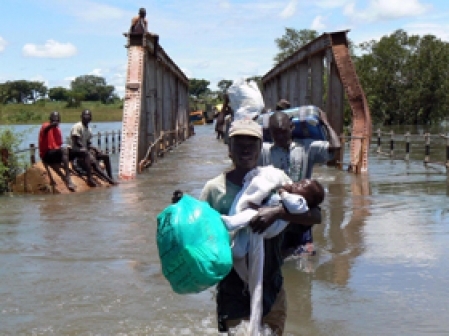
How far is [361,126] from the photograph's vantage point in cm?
1633

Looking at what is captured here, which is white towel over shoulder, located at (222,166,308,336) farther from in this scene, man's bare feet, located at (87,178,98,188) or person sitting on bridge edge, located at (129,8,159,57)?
person sitting on bridge edge, located at (129,8,159,57)

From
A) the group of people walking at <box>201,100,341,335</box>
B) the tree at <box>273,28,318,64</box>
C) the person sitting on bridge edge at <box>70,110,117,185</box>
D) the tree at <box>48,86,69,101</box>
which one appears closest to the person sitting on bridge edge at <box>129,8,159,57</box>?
the person sitting on bridge edge at <box>70,110,117,185</box>

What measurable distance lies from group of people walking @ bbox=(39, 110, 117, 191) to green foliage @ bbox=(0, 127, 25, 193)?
2.00 feet

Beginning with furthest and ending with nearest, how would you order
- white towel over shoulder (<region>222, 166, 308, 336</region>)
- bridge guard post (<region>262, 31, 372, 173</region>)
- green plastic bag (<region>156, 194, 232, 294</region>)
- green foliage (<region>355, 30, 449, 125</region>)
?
green foliage (<region>355, 30, 449, 125</region>), bridge guard post (<region>262, 31, 372, 173</region>), white towel over shoulder (<region>222, 166, 308, 336</region>), green plastic bag (<region>156, 194, 232, 294</region>)

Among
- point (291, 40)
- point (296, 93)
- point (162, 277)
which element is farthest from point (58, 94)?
point (162, 277)

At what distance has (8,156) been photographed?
1353cm

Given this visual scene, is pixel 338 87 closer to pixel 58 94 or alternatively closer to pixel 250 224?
pixel 250 224

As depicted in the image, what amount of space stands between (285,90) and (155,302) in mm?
21737

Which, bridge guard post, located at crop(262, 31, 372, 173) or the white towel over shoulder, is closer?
the white towel over shoulder

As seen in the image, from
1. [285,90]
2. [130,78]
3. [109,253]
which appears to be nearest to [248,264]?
[109,253]

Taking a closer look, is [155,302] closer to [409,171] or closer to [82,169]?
[82,169]

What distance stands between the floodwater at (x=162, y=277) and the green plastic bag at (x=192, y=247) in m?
2.03

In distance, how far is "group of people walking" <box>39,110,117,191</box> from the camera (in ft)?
42.9

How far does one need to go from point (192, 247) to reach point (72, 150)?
1063 centimetres
